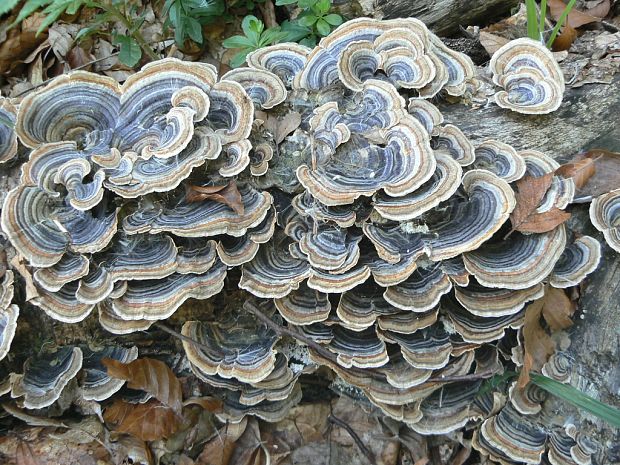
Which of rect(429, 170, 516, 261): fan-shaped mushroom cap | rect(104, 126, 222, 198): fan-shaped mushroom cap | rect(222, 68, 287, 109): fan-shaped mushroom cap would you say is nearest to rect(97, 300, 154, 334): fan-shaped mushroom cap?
rect(104, 126, 222, 198): fan-shaped mushroom cap

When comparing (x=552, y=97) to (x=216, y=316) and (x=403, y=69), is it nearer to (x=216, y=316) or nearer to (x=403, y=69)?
(x=403, y=69)

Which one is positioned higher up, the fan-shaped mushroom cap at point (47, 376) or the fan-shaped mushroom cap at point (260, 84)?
the fan-shaped mushroom cap at point (260, 84)

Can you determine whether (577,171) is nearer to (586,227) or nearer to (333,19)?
(586,227)

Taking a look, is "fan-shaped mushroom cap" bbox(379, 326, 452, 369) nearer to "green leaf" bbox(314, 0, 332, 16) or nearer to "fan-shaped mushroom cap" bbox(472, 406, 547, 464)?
"fan-shaped mushroom cap" bbox(472, 406, 547, 464)

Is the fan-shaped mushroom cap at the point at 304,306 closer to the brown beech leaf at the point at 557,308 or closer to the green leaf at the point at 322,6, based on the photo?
the brown beech leaf at the point at 557,308

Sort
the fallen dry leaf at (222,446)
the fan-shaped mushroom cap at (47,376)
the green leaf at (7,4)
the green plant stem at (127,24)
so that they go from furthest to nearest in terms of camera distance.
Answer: the green plant stem at (127,24)
the fallen dry leaf at (222,446)
the fan-shaped mushroom cap at (47,376)
the green leaf at (7,4)

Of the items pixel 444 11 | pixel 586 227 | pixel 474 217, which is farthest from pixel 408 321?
pixel 444 11

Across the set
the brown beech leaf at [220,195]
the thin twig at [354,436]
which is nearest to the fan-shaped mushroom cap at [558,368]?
the thin twig at [354,436]
